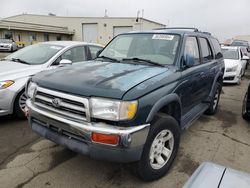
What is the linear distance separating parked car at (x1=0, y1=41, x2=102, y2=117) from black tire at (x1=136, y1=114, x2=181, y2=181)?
Answer: 2714mm

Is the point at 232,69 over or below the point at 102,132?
below

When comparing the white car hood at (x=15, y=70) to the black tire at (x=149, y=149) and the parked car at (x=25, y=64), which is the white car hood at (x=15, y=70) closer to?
the parked car at (x=25, y=64)

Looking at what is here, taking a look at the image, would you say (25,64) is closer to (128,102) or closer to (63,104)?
(63,104)

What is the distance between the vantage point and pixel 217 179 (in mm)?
1605

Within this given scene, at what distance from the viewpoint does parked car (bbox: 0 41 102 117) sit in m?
4.23

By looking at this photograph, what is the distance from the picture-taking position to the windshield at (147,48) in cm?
340

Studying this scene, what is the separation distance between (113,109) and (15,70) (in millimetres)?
3100

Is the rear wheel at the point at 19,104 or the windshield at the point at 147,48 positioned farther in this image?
the rear wheel at the point at 19,104

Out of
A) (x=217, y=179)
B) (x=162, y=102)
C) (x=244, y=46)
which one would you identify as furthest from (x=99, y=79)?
(x=244, y=46)

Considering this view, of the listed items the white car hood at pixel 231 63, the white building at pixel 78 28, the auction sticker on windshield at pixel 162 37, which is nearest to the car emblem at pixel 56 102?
the auction sticker on windshield at pixel 162 37

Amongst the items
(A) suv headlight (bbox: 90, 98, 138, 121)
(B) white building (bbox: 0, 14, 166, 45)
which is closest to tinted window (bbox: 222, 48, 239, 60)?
(A) suv headlight (bbox: 90, 98, 138, 121)

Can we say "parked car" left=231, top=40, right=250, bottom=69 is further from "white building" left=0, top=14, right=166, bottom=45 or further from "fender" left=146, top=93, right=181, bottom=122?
"white building" left=0, top=14, right=166, bottom=45

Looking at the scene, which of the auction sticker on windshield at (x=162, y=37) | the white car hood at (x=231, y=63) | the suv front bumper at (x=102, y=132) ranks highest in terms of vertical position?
the auction sticker on windshield at (x=162, y=37)

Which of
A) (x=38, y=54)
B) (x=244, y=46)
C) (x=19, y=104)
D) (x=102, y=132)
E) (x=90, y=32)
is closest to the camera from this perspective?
(x=102, y=132)
